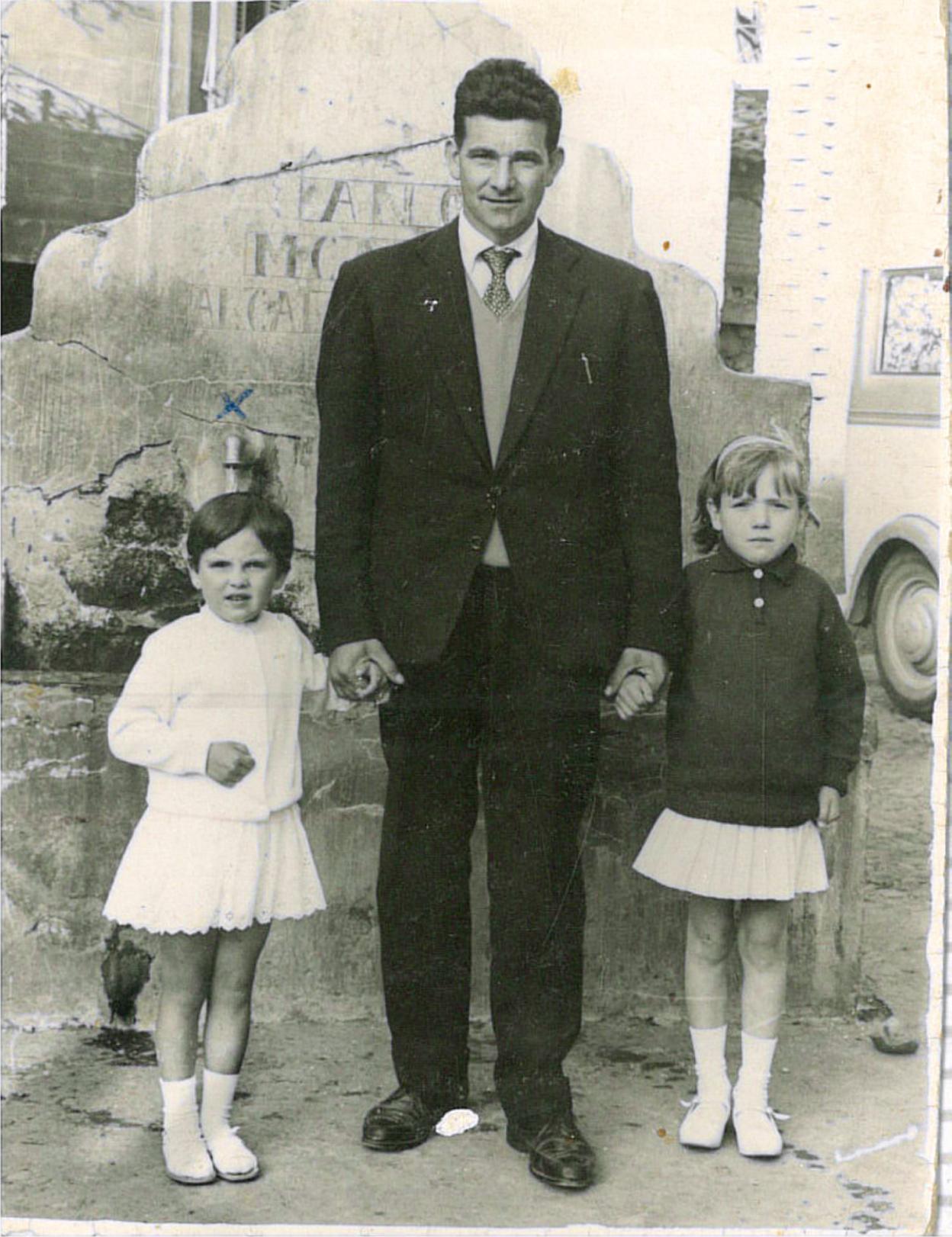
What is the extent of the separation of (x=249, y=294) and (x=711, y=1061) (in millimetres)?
2040

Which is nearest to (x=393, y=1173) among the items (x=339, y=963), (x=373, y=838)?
(x=339, y=963)

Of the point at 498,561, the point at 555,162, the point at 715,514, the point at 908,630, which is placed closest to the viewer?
the point at 498,561

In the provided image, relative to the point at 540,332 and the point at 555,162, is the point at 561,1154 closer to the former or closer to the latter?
the point at 540,332

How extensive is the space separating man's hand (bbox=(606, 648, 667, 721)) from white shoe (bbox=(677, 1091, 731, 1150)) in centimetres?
90

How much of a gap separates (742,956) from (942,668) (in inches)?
31.9

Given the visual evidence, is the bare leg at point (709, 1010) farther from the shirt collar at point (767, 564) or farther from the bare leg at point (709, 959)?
the shirt collar at point (767, 564)

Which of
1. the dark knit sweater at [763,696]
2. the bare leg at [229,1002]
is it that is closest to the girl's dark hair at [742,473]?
the dark knit sweater at [763,696]

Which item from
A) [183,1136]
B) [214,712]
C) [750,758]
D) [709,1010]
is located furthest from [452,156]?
[183,1136]

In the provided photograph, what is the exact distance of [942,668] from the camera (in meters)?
3.45

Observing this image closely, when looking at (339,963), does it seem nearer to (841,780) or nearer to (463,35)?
(841,780)

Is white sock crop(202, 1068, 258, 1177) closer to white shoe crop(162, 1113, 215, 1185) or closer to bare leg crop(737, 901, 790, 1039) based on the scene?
white shoe crop(162, 1113, 215, 1185)

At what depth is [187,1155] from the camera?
10.5ft

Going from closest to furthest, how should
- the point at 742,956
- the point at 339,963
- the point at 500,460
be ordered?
the point at 500,460
the point at 742,956
the point at 339,963

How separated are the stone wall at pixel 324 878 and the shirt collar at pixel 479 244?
1066 mm
